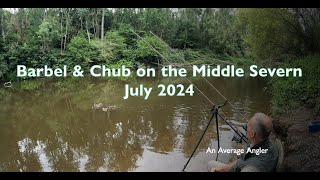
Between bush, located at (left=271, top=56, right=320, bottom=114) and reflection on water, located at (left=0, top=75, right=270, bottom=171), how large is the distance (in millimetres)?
199

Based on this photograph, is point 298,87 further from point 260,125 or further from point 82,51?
point 82,51

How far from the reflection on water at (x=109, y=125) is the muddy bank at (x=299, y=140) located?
1.45 ft

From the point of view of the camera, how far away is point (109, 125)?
5199 mm

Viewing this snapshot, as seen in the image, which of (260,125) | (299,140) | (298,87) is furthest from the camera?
(298,87)

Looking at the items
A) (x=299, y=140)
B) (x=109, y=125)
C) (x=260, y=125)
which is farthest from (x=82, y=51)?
(x=299, y=140)

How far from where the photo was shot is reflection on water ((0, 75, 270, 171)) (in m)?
4.38

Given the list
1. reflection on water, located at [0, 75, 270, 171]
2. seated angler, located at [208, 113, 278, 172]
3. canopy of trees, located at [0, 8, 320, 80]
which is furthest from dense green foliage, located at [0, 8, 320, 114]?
seated angler, located at [208, 113, 278, 172]

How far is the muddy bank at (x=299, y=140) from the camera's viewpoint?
3590 mm

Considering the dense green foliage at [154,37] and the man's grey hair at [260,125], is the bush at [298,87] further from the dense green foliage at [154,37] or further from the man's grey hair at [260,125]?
the man's grey hair at [260,125]

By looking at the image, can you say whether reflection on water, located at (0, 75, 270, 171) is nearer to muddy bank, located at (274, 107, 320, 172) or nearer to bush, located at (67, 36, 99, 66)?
bush, located at (67, 36, 99, 66)

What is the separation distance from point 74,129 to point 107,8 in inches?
65.0

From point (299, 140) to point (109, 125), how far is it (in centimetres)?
247

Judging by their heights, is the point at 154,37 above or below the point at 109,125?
above
